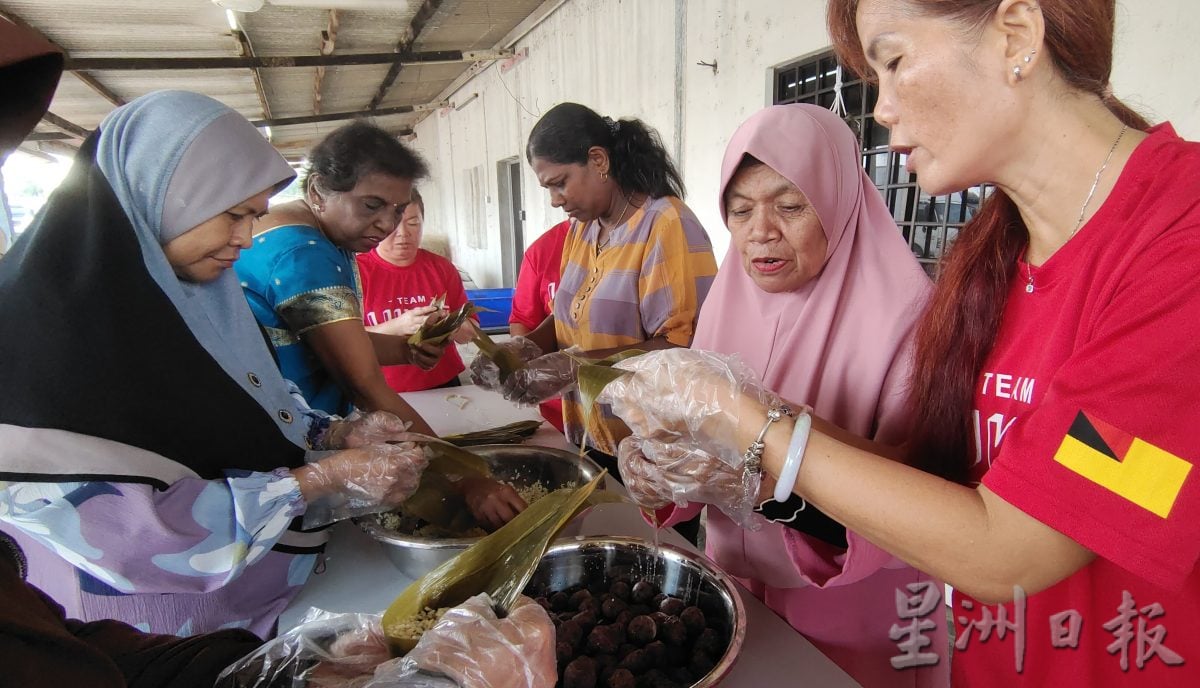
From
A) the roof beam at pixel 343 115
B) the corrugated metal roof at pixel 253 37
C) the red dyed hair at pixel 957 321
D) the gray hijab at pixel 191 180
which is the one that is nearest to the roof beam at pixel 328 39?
the corrugated metal roof at pixel 253 37

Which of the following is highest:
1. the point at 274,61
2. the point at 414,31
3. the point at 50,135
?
the point at 414,31

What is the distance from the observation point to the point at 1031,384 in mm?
966

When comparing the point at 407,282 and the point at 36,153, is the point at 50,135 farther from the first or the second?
the point at 407,282

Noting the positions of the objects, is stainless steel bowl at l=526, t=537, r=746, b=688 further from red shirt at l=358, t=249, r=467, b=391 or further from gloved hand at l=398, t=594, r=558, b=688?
red shirt at l=358, t=249, r=467, b=391

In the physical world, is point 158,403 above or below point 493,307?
above

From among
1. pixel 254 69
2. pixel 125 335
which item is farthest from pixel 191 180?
pixel 254 69

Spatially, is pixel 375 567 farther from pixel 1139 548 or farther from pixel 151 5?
pixel 151 5

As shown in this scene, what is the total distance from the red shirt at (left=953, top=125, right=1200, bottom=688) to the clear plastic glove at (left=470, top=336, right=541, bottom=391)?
1759 mm

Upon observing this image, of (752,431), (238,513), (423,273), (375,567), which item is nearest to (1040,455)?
(752,431)

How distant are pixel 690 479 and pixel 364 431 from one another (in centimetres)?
91

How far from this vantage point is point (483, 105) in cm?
978

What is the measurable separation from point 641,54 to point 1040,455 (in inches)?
192

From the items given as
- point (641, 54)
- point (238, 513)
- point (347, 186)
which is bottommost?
point (238, 513)

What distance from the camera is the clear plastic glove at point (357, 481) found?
133cm
